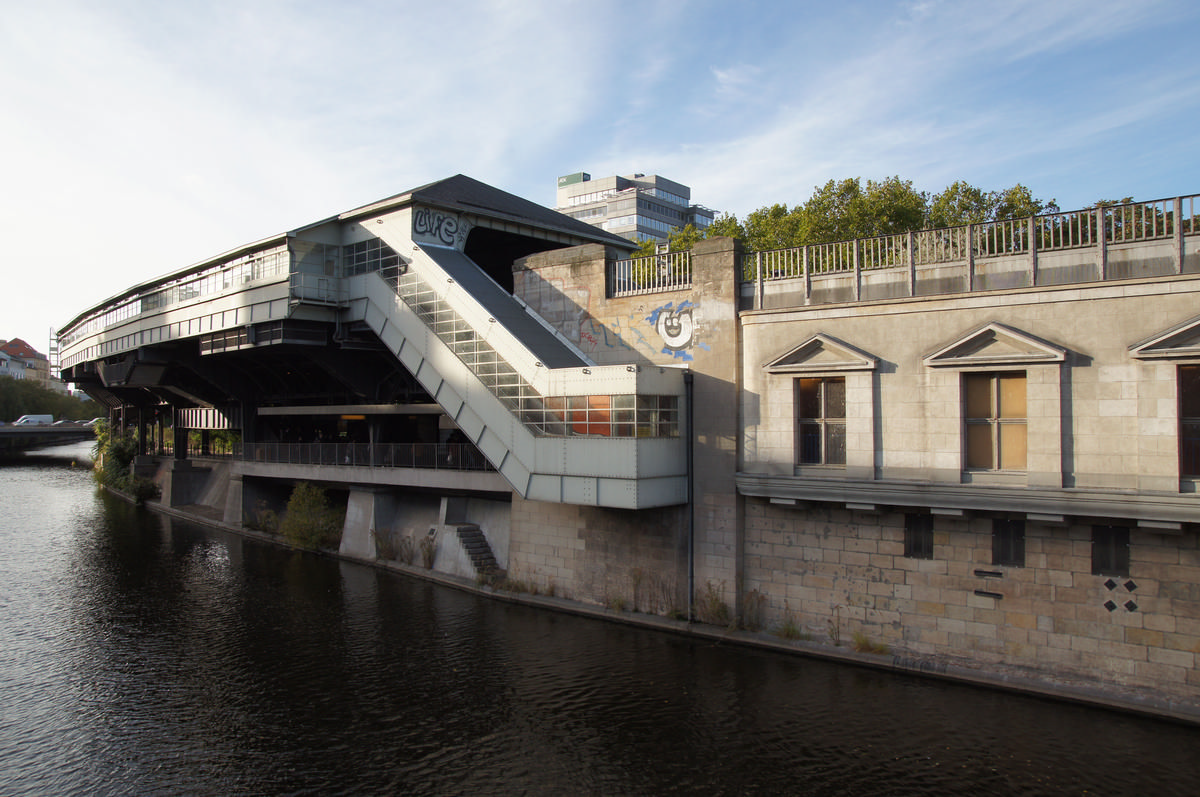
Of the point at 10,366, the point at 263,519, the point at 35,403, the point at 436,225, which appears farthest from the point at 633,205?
the point at 10,366

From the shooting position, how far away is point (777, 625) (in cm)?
2134

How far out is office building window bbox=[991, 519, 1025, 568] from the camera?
58.8ft

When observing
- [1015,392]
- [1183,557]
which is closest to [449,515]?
[1015,392]

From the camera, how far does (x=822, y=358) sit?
20.8 m

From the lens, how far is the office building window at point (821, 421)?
67.9 ft

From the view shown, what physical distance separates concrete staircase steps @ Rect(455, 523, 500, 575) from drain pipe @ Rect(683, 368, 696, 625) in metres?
9.38

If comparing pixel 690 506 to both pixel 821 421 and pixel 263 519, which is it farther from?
pixel 263 519

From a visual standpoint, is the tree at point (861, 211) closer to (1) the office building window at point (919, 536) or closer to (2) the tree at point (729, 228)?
(2) the tree at point (729, 228)

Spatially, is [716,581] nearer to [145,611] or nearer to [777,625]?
[777,625]

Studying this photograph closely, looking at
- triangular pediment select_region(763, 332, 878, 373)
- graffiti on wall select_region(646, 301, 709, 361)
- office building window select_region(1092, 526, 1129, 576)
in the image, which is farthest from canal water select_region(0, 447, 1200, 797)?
graffiti on wall select_region(646, 301, 709, 361)

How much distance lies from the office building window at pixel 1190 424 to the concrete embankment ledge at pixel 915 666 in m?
4.82

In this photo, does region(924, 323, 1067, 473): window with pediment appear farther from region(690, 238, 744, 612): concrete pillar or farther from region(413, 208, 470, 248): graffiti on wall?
region(413, 208, 470, 248): graffiti on wall

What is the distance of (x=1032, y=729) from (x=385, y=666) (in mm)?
15499

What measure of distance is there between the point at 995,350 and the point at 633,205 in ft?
368
